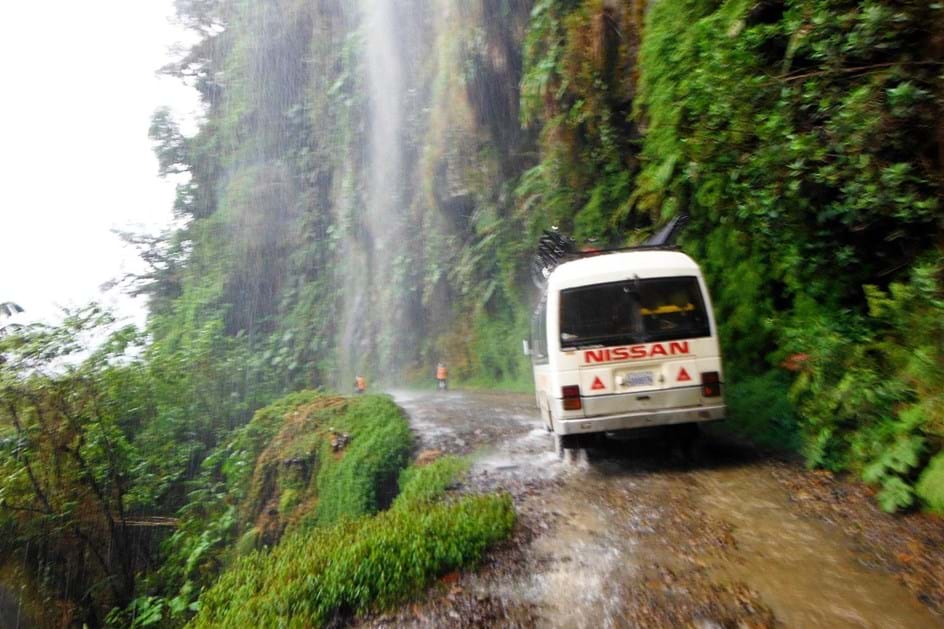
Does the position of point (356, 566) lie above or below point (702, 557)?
above

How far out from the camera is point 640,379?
22.8 feet

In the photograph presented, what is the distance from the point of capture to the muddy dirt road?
149 inches

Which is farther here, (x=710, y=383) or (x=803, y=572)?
(x=710, y=383)

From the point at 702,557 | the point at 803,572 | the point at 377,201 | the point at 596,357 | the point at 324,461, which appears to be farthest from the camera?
the point at 377,201

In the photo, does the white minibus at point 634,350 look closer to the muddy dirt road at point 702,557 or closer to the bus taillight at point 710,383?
the bus taillight at point 710,383

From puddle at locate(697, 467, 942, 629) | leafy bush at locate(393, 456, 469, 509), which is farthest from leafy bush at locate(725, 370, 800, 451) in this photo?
leafy bush at locate(393, 456, 469, 509)

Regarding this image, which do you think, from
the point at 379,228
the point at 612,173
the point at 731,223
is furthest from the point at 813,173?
the point at 379,228

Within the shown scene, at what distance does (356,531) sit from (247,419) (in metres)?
17.9

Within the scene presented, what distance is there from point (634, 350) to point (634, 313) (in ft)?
1.34

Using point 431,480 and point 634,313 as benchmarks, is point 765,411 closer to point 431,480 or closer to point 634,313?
point 634,313

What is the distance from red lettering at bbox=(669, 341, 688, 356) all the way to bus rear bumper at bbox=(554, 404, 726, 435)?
60cm

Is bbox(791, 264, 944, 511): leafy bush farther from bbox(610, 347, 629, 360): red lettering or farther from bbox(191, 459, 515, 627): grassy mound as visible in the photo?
bbox(191, 459, 515, 627): grassy mound

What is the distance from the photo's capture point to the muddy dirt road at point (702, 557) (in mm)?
3795

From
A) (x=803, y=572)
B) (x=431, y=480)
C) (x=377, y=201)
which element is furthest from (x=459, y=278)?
(x=803, y=572)
